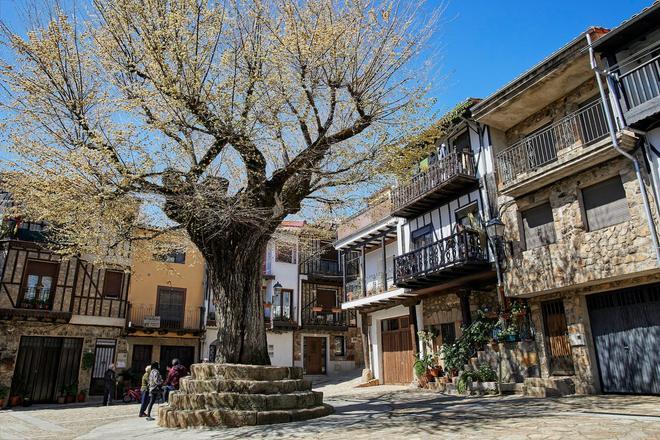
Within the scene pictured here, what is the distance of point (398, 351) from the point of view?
18688 millimetres

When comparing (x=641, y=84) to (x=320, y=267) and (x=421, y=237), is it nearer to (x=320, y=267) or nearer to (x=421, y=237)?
(x=421, y=237)

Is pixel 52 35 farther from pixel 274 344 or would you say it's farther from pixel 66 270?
pixel 274 344

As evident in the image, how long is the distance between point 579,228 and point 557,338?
123 inches

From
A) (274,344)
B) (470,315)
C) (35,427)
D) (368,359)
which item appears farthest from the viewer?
(274,344)

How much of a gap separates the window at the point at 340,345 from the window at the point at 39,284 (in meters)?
16.4

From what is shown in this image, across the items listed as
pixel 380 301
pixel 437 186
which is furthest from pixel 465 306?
pixel 380 301

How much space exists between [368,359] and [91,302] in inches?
531

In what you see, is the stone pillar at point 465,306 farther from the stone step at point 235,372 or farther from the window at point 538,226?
the stone step at point 235,372

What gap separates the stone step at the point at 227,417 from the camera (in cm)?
808

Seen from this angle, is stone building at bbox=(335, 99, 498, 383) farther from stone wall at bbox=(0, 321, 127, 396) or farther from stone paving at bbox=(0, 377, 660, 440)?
stone wall at bbox=(0, 321, 127, 396)

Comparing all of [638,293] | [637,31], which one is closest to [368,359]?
[638,293]

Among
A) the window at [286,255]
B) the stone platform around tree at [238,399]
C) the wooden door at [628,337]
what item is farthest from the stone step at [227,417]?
the window at [286,255]

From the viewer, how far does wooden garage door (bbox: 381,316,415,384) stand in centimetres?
1792

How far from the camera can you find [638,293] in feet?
35.7
